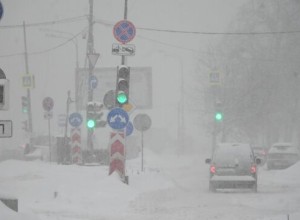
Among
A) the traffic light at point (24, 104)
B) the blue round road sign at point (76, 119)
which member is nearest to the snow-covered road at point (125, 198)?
the blue round road sign at point (76, 119)

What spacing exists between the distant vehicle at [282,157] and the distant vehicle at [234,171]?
14.5 m

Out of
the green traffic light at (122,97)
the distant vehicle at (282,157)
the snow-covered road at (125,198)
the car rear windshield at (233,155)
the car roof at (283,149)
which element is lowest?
the distant vehicle at (282,157)

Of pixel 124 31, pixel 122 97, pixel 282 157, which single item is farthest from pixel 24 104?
pixel 122 97

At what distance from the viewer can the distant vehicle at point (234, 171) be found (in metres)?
22.5

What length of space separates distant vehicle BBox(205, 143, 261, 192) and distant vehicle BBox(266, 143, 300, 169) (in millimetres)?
14479

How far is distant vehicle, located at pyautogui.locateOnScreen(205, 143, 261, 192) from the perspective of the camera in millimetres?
22500

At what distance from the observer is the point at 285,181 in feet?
93.2

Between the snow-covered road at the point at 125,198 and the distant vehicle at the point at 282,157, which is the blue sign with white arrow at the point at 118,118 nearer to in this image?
the snow-covered road at the point at 125,198

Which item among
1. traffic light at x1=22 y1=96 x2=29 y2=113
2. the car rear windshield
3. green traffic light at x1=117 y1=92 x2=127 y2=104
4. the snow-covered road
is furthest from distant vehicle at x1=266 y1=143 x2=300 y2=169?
green traffic light at x1=117 y1=92 x2=127 y2=104

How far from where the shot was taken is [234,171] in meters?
22.7

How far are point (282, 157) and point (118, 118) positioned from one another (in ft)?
60.1

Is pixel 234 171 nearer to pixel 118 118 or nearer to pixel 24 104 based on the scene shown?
pixel 118 118

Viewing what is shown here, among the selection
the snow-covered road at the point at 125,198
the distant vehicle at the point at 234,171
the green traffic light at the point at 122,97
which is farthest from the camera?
the distant vehicle at the point at 234,171

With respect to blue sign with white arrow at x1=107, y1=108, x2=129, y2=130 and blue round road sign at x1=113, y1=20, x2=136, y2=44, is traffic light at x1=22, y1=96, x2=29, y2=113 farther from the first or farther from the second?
blue sign with white arrow at x1=107, y1=108, x2=129, y2=130
